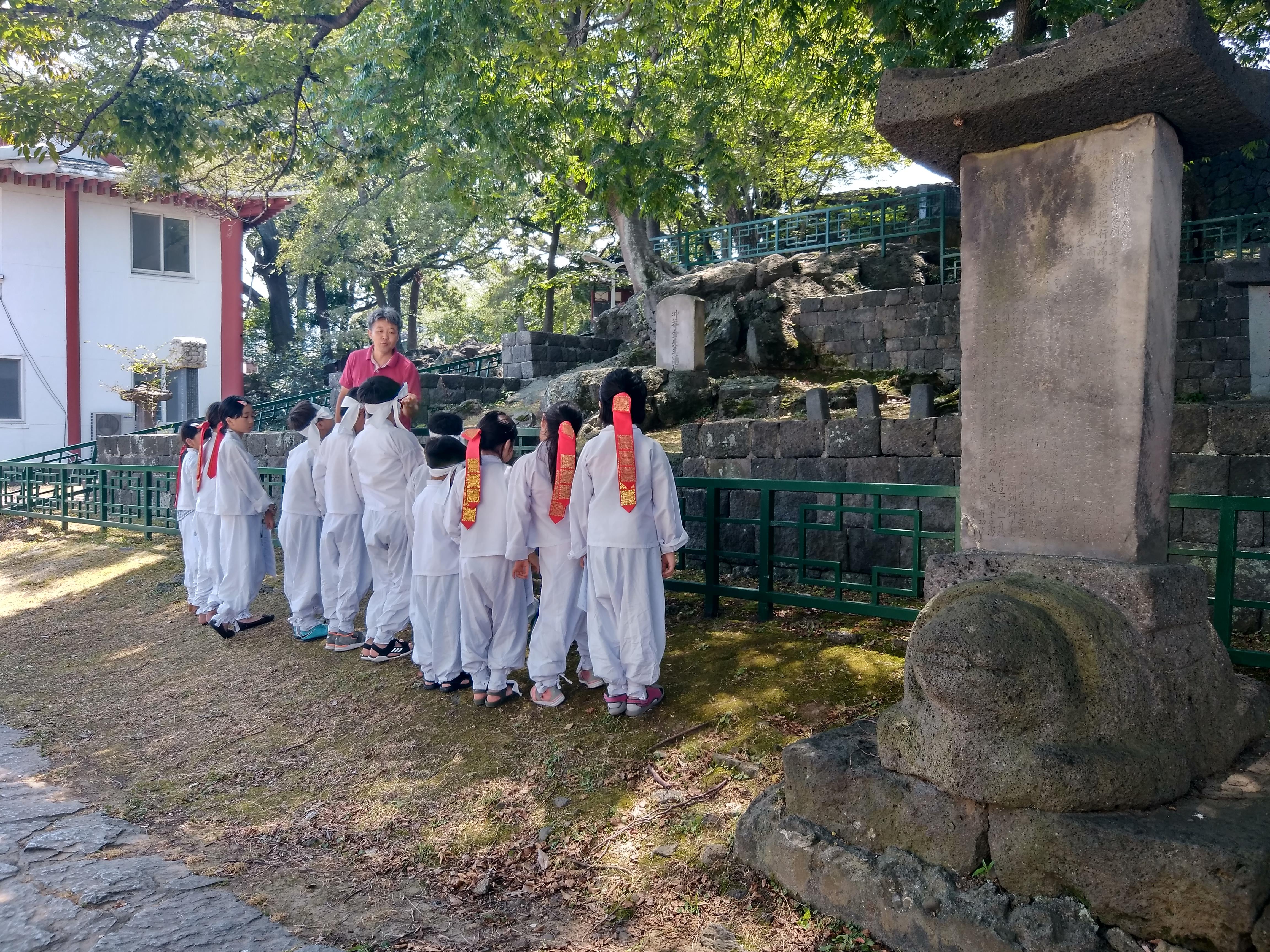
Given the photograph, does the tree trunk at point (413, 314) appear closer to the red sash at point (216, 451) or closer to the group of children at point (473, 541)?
the red sash at point (216, 451)

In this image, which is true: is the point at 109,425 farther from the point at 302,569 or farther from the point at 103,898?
the point at 103,898

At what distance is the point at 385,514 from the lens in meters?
6.43

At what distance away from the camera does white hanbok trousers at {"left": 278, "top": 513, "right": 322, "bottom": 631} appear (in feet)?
23.8

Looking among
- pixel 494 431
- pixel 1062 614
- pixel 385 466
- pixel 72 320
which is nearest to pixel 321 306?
pixel 72 320

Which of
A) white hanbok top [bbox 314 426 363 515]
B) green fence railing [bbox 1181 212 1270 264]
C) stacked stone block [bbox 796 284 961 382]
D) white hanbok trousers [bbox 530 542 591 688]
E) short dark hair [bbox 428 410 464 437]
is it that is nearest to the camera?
white hanbok trousers [bbox 530 542 591 688]

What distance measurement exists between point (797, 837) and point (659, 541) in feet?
6.48

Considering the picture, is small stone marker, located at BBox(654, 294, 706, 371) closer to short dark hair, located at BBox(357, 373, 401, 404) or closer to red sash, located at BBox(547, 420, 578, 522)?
short dark hair, located at BBox(357, 373, 401, 404)

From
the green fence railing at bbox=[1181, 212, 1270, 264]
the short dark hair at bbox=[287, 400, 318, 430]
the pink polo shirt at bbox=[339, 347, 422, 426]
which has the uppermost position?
the green fence railing at bbox=[1181, 212, 1270, 264]

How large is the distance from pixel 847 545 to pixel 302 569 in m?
4.20

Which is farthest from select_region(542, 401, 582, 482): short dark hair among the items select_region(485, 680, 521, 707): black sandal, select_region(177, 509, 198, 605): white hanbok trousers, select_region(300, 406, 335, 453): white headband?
select_region(177, 509, 198, 605): white hanbok trousers

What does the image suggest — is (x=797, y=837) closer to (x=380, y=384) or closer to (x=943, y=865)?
(x=943, y=865)

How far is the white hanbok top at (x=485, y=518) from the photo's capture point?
212 inches

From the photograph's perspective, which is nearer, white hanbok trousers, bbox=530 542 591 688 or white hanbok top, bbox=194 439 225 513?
white hanbok trousers, bbox=530 542 591 688

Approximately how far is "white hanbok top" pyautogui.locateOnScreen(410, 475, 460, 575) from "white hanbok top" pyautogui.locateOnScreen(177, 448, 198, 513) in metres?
3.74
